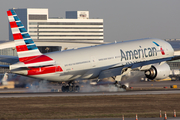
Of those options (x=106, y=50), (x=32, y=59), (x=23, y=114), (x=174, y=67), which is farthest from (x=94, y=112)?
(x=174, y=67)

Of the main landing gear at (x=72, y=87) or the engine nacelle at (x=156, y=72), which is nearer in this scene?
the main landing gear at (x=72, y=87)

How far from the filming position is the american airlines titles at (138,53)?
48.5 metres

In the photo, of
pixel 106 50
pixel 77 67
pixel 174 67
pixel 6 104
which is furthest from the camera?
pixel 174 67

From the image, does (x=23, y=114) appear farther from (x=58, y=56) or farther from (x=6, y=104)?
(x=58, y=56)

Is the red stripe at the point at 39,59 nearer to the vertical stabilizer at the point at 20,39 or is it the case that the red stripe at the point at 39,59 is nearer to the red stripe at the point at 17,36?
the vertical stabilizer at the point at 20,39

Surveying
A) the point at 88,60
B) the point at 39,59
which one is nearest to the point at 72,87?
the point at 88,60

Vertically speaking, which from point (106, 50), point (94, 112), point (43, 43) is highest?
point (43, 43)

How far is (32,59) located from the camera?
4141 centimetres

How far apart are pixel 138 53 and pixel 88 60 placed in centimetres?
818

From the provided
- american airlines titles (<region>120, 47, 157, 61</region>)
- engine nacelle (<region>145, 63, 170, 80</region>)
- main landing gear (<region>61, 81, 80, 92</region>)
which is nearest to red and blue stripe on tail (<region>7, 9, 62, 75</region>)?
Answer: main landing gear (<region>61, 81, 80, 92</region>)

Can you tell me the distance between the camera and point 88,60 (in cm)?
4559

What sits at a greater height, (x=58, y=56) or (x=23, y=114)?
(x=58, y=56)

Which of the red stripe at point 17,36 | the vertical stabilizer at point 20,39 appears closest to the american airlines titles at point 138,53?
the vertical stabilizer at point 20,39

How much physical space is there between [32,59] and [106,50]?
10.9 m
